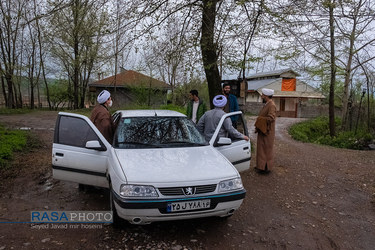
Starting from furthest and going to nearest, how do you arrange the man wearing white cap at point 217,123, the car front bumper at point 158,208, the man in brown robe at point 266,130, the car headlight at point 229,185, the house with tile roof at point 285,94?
the house with tile roof at point 285,94 → the man in brown robe at point 266,130 → the man wearing white cap at point 217,123 → the car headlight at point 229,185 → the car front bumper at point 158,208

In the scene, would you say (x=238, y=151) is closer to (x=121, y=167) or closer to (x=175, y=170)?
(x=175, y=170)

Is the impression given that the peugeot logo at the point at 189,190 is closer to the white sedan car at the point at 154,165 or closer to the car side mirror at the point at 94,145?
the white sedan car at the point at 154,165

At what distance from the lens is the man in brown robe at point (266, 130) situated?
549cm

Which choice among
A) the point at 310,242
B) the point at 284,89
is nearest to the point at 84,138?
the point at 310,242

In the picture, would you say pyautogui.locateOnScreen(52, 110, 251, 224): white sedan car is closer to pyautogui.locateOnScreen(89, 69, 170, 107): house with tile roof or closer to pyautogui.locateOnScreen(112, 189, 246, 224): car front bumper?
pyautogui.locateOnScreen(112, 189, 246, 224): car front bumper

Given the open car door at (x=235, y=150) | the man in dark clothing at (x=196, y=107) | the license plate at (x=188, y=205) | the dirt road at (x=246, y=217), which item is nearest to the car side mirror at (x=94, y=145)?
the dirt road at (x=246, y=217)

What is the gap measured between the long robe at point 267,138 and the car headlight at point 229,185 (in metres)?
2.64

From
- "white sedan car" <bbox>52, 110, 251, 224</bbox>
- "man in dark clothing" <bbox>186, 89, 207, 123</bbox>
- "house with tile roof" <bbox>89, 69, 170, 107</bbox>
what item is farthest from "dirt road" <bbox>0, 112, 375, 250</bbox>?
"house with tile roof" <bbox>89, 69, 170, 107</bbox>

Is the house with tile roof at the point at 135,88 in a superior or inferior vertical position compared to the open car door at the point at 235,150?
superior

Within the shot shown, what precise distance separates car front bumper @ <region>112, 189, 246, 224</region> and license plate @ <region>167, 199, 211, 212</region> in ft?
0.11

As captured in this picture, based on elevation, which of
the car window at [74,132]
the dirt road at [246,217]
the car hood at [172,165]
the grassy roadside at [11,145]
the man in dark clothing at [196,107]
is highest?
the man in dark clothing at [196,107]

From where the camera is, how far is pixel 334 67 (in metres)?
13.4

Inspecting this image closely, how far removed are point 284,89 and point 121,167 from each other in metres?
31.4

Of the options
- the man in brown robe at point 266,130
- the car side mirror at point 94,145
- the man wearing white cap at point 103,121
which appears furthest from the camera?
the man in brown robe at point 266,130
